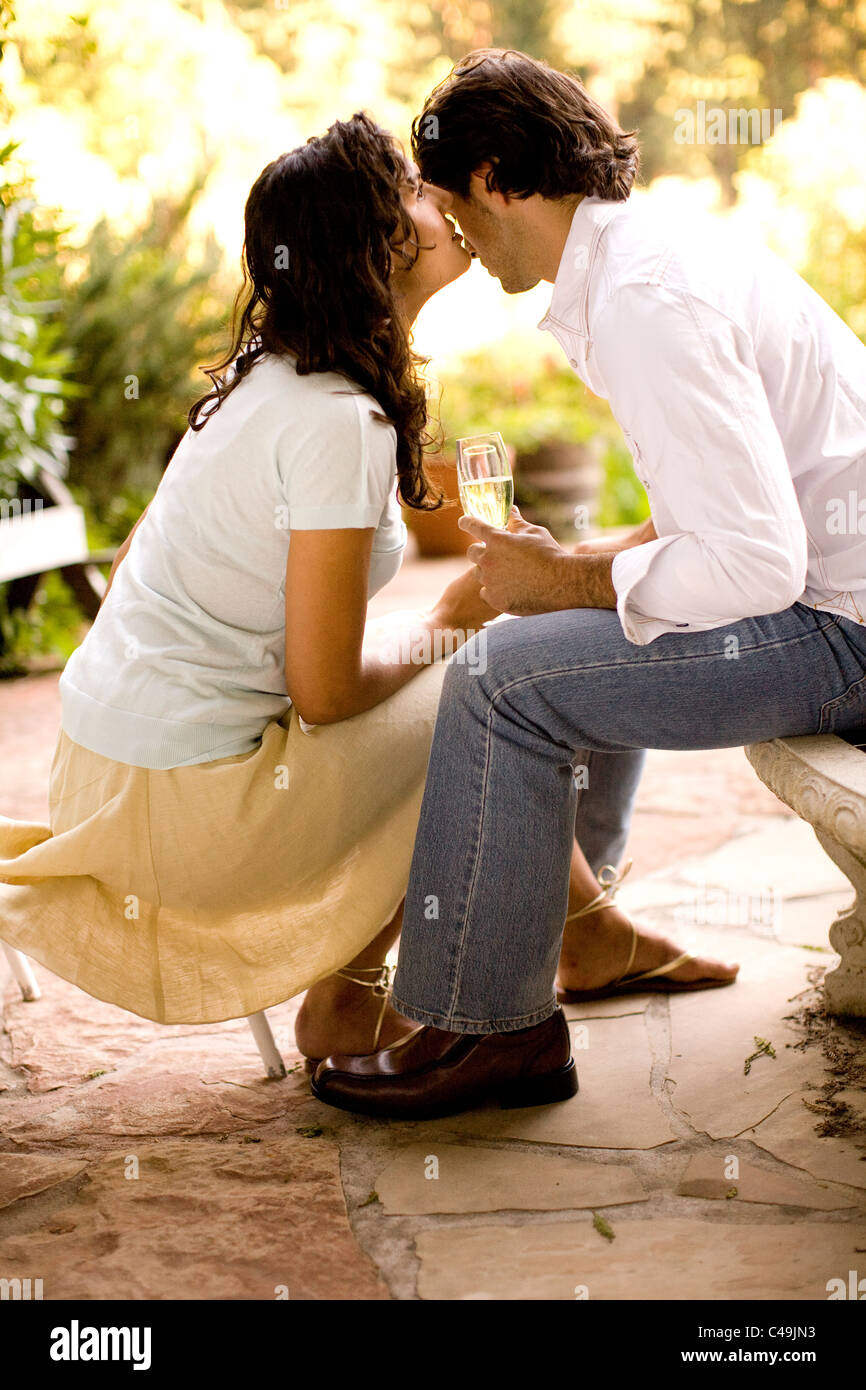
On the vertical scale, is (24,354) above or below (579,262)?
above

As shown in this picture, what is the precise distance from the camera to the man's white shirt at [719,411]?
1.59 metres

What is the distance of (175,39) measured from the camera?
12.5m

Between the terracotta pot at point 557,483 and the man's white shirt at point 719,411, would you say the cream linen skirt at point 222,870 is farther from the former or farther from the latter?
the terracotta pot at point 557,483

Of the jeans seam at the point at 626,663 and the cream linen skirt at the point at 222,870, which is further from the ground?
the jeans seam at the point at 626,663

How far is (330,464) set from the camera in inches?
70.9

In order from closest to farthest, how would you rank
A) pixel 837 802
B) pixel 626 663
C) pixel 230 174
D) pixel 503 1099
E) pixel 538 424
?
pixel 837 802
pixel 626 663
pixel 503 1099
pixel 538 424
pixel 230 174

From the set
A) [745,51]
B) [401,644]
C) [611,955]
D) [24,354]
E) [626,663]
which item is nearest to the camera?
[626,663]

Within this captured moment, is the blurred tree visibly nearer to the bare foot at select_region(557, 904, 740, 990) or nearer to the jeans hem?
the bare foot at select_region(557, 904, 740, 990)

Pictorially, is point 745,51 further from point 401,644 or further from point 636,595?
point 636,595

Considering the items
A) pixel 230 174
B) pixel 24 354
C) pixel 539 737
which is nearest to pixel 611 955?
pixel 539 737

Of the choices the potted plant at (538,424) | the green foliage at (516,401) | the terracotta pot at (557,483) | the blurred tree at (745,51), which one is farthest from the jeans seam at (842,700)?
the blurred tree at (745,51)

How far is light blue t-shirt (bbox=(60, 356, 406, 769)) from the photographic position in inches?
71.4

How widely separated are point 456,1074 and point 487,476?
0.92 m
